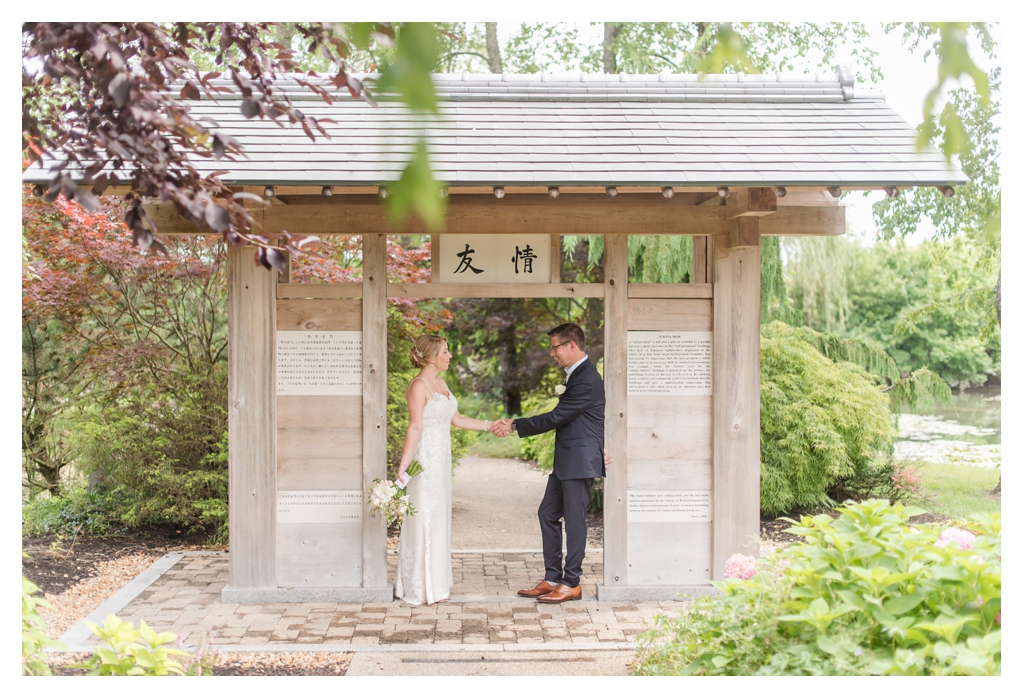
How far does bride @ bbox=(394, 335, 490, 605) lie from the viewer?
5.30 metres

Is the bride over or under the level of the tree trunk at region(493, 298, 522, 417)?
under

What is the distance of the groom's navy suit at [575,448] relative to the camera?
207 inches

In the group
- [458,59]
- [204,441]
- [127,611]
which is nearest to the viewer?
[127,611]

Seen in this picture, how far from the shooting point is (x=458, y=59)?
1587 cm

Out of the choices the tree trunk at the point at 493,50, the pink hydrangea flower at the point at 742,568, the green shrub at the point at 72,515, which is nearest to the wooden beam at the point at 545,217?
the pink hydrangea flower at the point at 742,568

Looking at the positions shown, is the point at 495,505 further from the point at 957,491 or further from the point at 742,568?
the point at 957,491

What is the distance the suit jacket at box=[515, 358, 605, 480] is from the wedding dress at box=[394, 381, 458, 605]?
593mm

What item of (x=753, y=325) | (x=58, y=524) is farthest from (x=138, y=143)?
(x=58, y=524)

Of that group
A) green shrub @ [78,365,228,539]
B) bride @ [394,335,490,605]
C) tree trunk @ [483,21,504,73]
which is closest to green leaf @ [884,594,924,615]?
bride @ [394,335,490,605]

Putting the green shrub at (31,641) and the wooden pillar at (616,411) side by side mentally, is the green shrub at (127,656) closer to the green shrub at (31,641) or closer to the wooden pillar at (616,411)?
the green shrub at (31,641)

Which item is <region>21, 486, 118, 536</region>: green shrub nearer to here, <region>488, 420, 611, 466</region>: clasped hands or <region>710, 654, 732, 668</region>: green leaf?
<region>488, 420, 611, 466</region>: clasped hands

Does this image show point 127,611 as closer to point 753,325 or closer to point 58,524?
point 58,524

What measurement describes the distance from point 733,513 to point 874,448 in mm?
3692

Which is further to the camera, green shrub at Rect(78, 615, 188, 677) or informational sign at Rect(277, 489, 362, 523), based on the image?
informational sign at Rect(277, 489, 362, 523)
